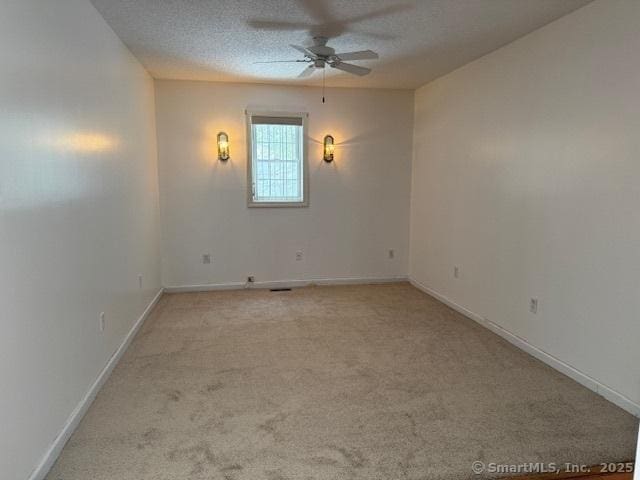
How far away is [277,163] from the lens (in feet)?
16.9

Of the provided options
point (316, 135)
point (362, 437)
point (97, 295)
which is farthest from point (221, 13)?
point (362, 437)

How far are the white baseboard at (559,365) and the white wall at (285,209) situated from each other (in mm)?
1643

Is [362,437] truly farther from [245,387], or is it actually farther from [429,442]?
[245,387]

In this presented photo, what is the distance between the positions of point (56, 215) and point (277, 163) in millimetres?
3274

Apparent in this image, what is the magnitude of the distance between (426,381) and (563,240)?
4.59 ft

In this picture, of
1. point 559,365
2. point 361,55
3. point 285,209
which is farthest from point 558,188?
point 285,209

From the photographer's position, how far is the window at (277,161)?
5.06m

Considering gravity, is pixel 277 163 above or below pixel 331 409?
above

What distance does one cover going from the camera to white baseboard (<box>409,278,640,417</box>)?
2457 millimetres

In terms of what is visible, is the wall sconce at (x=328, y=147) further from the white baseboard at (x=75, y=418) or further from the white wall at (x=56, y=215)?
the white baseboard at (x=75, y=418)

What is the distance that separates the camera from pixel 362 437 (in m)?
2.15

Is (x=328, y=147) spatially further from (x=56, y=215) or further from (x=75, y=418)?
(x=75, y=418)

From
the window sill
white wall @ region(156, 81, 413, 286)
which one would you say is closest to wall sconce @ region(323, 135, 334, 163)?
white wall @ region(156, 81, 413, 286)

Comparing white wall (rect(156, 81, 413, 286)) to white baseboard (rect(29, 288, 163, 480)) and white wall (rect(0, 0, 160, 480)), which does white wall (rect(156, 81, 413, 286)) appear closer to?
white wall (rect(0, 0, 160, 480))
